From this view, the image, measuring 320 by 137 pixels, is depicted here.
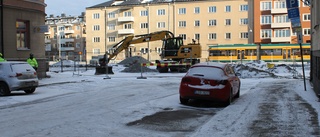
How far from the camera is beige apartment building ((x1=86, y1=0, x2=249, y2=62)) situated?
238 feet

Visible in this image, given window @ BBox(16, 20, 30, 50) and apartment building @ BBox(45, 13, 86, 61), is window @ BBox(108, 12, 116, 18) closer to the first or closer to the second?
apartment building @ BBox(45, 13, 86, 61)

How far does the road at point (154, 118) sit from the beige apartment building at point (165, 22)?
184 ft

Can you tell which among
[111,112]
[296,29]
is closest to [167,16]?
[296,29]

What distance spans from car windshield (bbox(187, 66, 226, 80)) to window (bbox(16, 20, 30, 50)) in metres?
14.9

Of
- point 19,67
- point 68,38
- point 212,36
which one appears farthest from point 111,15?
point 19,67

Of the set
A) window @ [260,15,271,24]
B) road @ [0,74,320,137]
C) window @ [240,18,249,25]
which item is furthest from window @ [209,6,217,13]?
road @ [0,74,320,137]

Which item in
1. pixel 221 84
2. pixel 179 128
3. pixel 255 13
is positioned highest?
pixel 255 13

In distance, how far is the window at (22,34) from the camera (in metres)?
24.3

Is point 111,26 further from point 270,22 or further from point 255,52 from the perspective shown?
point 255,52

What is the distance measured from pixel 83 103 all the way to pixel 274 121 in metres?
6.53

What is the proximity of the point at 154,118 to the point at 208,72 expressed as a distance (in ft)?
11.0

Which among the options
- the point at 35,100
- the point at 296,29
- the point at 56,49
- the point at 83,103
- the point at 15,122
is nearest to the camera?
the point at 15,122

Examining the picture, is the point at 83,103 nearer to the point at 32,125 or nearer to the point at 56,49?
the point at 32,125

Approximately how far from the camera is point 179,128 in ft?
28.5
